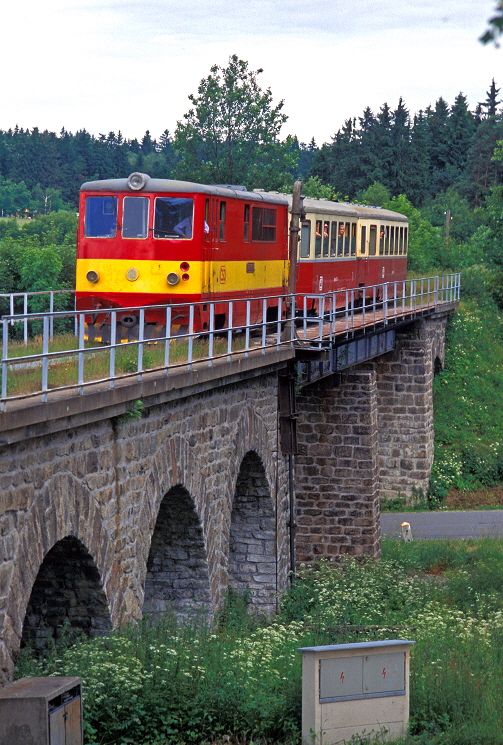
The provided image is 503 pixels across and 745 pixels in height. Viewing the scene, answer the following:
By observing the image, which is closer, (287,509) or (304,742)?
(304,742)

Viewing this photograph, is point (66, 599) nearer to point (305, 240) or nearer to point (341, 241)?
point (305, 240)

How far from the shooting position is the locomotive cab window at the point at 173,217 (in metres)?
18.6

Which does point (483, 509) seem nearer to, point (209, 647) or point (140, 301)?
point (140, 301)

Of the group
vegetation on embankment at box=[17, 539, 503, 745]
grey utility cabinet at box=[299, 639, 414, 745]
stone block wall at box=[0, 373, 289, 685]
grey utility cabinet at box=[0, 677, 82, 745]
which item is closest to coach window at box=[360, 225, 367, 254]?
stone block wall at box=[0, 373, 289, 685]

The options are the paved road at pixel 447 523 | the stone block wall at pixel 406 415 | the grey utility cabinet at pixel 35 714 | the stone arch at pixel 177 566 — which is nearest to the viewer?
the grey utility cabinet at pixel 35 714

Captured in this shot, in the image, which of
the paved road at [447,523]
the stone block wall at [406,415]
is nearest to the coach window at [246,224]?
the paved road at [447,523]

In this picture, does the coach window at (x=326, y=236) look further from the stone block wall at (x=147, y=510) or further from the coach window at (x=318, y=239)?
the stone block wall at (x=147, y=510)

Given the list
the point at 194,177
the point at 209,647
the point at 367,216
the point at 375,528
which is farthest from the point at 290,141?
the point at 209,647

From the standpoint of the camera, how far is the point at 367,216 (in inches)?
1312

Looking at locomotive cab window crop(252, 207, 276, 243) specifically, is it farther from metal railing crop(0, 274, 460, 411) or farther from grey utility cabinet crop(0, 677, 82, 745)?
grey utility cabinet crop(0, 677, 82, 745)

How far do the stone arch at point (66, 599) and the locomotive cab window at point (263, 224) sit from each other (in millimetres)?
11602

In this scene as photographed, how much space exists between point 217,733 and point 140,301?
9.34 metres

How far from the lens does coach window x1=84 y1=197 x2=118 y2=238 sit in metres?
18.8

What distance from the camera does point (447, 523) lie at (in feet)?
100
